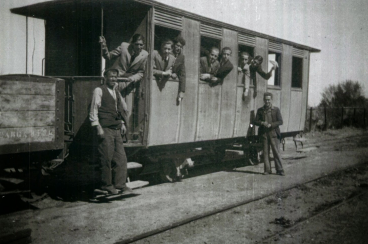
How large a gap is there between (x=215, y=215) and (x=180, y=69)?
354cm

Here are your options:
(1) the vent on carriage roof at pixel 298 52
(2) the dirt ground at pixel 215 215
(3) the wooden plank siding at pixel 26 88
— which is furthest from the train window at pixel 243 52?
(3) the wooden plank siding at pixel 26 88

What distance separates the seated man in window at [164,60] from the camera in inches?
321

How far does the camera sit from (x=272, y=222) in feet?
19.6

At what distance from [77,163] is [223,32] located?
16.0 ft

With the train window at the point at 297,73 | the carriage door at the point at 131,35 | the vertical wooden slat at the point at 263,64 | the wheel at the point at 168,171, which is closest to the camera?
the carriage door at the point at 131,35

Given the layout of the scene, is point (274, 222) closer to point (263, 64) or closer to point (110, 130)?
point (110, 130)

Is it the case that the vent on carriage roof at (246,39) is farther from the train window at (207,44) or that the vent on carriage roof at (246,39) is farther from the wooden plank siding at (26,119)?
the wooden plank siding at (26,119)

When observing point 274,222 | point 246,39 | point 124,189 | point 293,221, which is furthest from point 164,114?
point 246,39

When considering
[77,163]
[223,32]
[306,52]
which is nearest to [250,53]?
[223,32]

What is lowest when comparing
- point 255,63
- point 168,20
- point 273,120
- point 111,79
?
point 273,120

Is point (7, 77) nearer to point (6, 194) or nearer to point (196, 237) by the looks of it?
point (6, 194)

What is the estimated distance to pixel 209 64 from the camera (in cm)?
952

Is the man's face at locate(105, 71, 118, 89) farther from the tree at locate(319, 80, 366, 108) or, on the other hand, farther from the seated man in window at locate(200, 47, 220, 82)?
the tree at locate(319, 80, 366, 108)

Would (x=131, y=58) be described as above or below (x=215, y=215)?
above
